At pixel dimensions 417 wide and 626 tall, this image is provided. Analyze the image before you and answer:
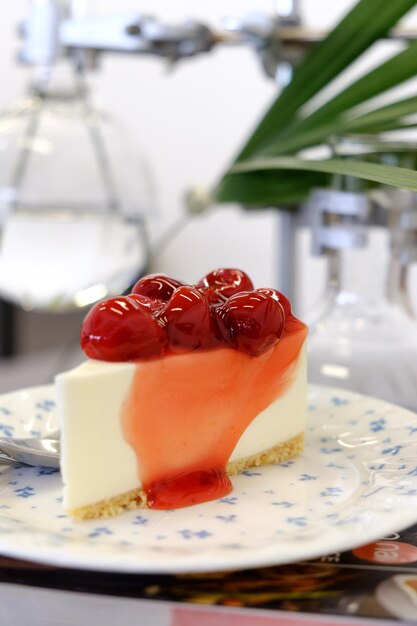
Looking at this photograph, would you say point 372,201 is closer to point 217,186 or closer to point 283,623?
point 217,186

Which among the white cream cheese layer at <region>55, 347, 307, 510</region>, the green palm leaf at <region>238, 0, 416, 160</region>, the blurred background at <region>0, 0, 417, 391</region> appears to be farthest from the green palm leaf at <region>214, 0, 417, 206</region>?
the blurred background at <region>0, 0, 417, 391</region>

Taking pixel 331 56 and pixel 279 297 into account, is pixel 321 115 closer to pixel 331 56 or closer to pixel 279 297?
pixel 331 56

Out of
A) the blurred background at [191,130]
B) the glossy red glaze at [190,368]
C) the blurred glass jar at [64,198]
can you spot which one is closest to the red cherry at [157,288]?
the glossy red glaze at [190,368]

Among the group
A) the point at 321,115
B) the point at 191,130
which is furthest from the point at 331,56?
the point at 191,130

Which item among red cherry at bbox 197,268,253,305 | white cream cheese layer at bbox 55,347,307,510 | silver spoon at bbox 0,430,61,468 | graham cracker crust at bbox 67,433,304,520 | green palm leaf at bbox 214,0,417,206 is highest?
green palm leaf at bbox 214,0,417,206

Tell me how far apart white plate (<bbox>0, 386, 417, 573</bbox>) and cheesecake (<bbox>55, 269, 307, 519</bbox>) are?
0.05 feet

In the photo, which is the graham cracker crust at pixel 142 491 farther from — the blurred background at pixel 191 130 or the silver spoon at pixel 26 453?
the blurred background at pixel 191 130

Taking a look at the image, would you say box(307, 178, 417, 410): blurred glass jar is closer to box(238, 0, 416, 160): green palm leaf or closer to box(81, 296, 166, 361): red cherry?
box(238, 0, 416, 160): green palm leaf

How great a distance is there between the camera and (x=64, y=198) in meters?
0.94

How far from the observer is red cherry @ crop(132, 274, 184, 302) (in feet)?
1.63

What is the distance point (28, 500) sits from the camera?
17.1 inches

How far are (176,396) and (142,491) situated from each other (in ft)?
0.17

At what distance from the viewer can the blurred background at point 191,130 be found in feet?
5.62

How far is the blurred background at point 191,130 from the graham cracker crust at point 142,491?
1143 mm
